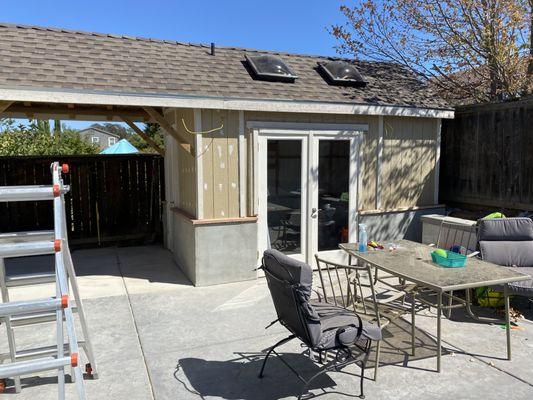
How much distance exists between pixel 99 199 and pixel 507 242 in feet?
24.9

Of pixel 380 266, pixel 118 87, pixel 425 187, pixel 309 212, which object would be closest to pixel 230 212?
pixel 309 212

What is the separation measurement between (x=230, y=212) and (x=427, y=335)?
303 centimetres

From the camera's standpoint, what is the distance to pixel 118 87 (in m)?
5.34

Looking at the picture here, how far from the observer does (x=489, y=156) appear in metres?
6.96

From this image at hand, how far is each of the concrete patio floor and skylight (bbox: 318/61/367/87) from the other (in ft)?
12.3

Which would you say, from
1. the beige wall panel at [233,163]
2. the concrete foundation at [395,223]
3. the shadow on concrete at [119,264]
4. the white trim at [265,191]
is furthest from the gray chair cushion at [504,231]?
the shadow on concrete at [119,264]

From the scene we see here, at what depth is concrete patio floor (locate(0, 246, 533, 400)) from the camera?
325 cm

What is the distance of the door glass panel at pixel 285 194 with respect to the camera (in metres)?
6.22

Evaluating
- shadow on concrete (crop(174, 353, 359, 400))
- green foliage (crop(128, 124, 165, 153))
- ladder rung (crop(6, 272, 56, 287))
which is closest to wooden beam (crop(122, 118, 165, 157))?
ladder rung (crop(6, 272, 56, 287))

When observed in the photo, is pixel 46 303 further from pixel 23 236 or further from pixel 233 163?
pixel 233 163

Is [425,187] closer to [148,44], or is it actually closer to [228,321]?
[228,321]

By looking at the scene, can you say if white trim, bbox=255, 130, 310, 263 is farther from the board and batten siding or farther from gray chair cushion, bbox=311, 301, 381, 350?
gray chair cushion, bbox=311, 301, 381, 350

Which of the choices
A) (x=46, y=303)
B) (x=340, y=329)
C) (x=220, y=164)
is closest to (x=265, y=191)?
(x=220, y=164)

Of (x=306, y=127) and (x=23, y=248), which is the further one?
(x=306, y=127)
